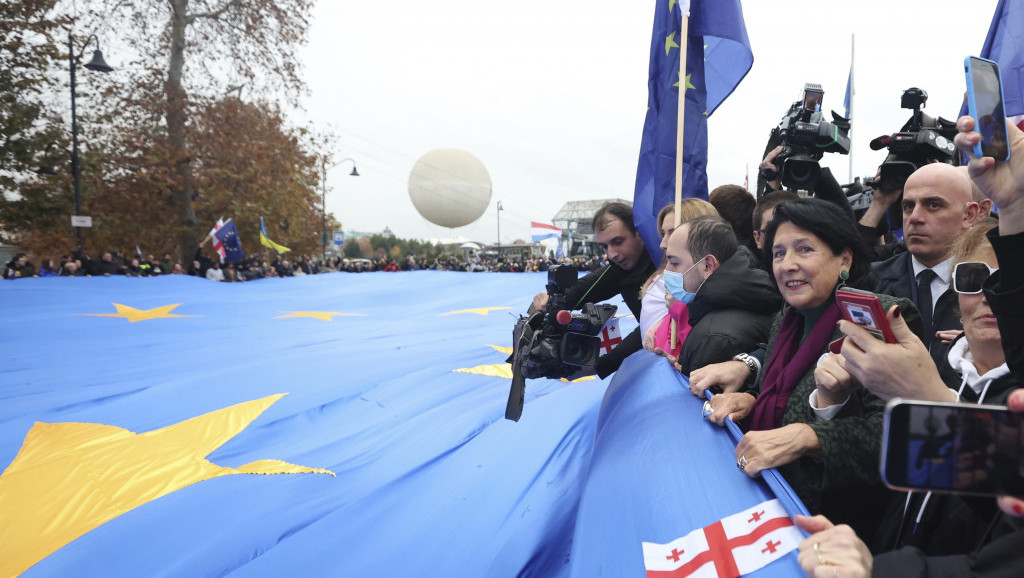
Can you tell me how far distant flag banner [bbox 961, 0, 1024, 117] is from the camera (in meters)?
3.88

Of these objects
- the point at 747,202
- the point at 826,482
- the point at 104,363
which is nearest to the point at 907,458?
the point at 826,482

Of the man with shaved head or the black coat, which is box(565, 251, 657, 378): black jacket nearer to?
the man with shaved head

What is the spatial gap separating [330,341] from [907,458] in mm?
7462

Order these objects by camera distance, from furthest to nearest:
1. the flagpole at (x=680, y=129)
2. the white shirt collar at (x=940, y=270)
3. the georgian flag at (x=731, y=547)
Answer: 1. the flagpole at (x=680, y=129)
2. the white shirt collar at (x=940, y=270)
3. the georgian flag at (x=731, y=547)

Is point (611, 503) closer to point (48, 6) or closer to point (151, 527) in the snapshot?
point (151, 527)

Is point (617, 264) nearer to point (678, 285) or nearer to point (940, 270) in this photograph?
point (678, 285)

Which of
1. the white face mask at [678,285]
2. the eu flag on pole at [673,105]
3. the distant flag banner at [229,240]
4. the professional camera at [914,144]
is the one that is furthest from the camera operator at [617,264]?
the distant flag banner at [229,240]

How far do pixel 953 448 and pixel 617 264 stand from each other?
3259 mm

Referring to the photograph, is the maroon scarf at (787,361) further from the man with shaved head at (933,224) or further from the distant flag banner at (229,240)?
the distant flag banner at (229,240)

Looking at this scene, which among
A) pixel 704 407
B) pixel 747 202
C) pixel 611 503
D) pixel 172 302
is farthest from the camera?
pixel 172 302

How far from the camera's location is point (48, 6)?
49.0 ft

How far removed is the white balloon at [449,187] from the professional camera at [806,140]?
23.6 meters

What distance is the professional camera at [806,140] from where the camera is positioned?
3.02 meters

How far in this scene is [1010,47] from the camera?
395cm
